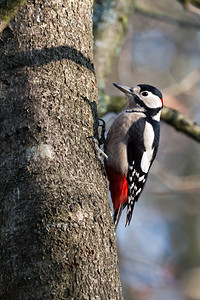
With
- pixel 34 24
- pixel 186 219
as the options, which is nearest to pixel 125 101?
pixel 34 24

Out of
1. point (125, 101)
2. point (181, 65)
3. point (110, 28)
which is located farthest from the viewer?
point (181, 65)

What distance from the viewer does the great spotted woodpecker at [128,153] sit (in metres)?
4.23

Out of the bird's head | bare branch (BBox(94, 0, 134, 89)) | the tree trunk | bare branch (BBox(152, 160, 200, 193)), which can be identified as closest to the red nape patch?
the bird's head

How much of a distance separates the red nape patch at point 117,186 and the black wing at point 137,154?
0.16 feet

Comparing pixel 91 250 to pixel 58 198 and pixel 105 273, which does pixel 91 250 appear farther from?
pixel 58 198

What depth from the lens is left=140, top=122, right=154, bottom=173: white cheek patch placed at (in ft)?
14.1

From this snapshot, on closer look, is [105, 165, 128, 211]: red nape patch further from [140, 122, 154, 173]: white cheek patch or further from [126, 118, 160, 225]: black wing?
[140, 122, 154, 173]: white cheek patch

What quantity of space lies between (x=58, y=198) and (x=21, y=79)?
0.80 metres

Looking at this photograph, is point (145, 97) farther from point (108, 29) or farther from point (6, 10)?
point (6, 10)

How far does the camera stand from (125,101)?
466 cm

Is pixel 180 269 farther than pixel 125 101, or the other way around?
pixel 180 269

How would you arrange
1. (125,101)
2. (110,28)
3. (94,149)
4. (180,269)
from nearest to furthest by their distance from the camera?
(94,149) < (125,101) < (110,28) < (180,269)

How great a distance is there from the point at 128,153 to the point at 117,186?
0.32 m

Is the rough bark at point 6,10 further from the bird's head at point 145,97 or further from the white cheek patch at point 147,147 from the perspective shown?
the bird's head at point 145,97
